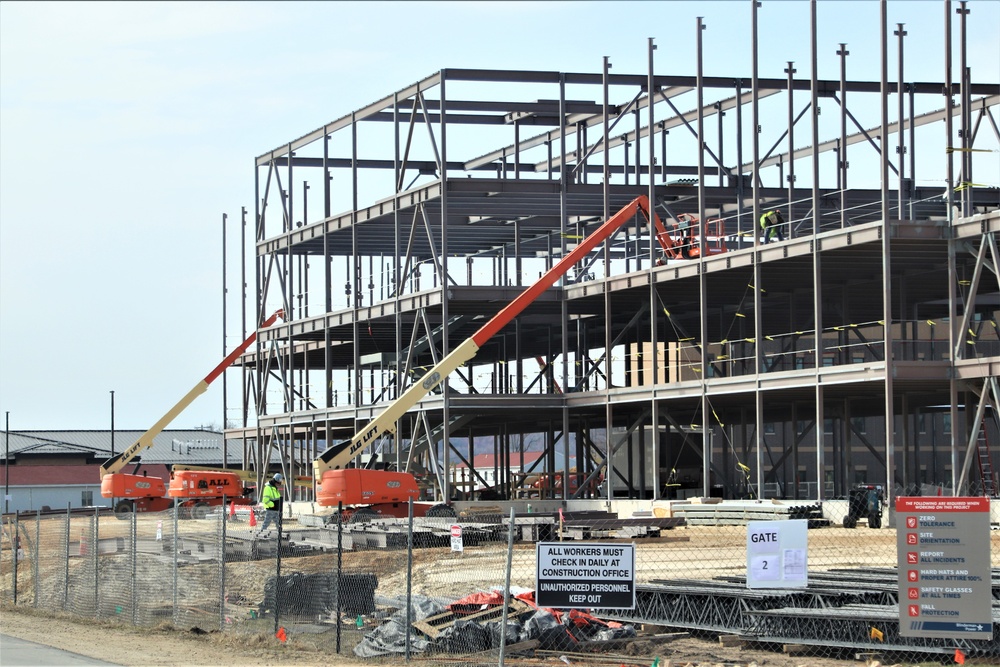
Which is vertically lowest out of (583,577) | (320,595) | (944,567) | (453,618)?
(453,618)

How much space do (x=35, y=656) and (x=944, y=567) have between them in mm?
11690

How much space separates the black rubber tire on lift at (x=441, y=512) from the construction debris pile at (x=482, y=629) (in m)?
25.6

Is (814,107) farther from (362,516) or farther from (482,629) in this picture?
(482,629)

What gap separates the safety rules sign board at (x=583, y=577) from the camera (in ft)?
45.6

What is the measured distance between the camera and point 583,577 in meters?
14.0

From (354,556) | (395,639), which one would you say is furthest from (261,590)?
(395,639)

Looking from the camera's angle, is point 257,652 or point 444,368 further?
point 444,368

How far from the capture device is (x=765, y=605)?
18375 millimetres

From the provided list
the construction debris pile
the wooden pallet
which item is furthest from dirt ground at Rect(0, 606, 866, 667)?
the wooden pallet

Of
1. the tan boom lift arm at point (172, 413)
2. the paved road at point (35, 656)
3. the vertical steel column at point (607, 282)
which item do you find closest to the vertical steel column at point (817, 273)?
the vertical steel column at point (607, 282)

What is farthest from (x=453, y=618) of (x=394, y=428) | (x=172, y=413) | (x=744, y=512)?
(x=172, y=413)

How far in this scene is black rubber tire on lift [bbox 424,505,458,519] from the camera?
4416 cm

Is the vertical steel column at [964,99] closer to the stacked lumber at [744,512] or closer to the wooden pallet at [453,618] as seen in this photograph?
the stacked lumber at [744,512]

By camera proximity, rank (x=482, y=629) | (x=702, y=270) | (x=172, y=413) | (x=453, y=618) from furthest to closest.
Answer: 1. (x=172, y=413)
2. (x=702, y=270)
3. (x=453, y=618)
4. (x=482, y=629)
